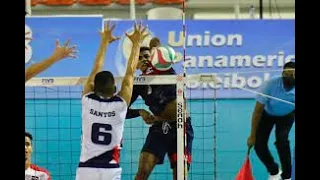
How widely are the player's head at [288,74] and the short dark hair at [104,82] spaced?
5.84ft

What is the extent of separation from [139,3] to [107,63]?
965 millimetres

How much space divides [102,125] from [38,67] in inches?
36.9

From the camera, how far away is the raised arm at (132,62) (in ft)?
18.1

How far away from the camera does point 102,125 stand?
5.48 meters

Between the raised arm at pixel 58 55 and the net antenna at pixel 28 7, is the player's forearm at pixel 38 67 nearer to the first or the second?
the raised arm at pixel 58 55

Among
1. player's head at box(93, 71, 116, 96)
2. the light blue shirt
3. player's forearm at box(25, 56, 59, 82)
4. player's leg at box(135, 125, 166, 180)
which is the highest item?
player's forearm at box(25, 56, 59, 82)

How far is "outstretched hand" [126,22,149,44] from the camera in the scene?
5.75 m

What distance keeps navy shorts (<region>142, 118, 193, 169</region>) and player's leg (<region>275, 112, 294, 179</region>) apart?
0.92m

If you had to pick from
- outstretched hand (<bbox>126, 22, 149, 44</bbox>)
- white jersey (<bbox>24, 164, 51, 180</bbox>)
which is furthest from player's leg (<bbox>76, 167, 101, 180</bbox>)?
outstretched hand (<bbox>126, 22, 149, 44</bbox>)

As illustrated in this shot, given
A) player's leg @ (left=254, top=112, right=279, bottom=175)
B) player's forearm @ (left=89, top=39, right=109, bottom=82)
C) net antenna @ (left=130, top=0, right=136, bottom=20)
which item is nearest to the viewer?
player's forearm @ (left=89, top=39, right=109, bottom=82)

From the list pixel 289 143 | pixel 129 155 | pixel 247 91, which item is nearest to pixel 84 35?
pixel 129 155

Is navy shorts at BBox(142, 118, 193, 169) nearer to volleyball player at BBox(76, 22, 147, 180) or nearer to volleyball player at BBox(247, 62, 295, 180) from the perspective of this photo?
volleyball player at BBox(76, 22, 147, 180)

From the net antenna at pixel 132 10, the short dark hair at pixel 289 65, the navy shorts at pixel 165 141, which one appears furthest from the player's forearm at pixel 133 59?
the short dark hair at pixel 289 65
